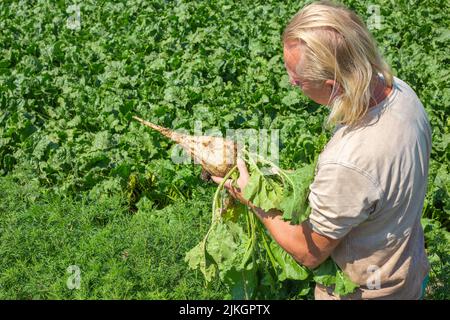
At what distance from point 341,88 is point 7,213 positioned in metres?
3.95

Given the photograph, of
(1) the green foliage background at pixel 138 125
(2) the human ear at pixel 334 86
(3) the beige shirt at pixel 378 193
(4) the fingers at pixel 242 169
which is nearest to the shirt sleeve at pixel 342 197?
(3) the beige shirt at pixel 378 193

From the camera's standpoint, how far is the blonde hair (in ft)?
8.79

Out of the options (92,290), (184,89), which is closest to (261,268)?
(92,290)

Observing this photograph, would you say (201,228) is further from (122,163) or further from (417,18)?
(417,18)

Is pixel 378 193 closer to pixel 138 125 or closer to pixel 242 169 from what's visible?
pixel 242 169

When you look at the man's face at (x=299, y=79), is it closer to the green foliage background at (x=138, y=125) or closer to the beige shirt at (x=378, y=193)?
the beige shirt at (x=378, y=193)

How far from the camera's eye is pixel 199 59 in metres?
8.37

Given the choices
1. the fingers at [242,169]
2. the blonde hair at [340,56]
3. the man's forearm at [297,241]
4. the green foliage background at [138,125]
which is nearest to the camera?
the blonde hair at [340,56]

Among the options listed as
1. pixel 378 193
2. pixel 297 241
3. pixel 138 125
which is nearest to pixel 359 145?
pixel 378 193

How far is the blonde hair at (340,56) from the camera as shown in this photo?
2.68 meters

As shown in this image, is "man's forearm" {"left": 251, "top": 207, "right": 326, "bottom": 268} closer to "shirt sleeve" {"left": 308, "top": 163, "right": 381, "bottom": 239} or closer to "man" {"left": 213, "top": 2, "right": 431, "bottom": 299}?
"man" {"left": 213, "top": 2, "right": 431, "bottom": 299}

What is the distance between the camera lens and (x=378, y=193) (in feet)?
8.88

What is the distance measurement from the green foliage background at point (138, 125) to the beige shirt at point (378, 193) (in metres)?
1.10

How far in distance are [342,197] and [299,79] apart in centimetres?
52
